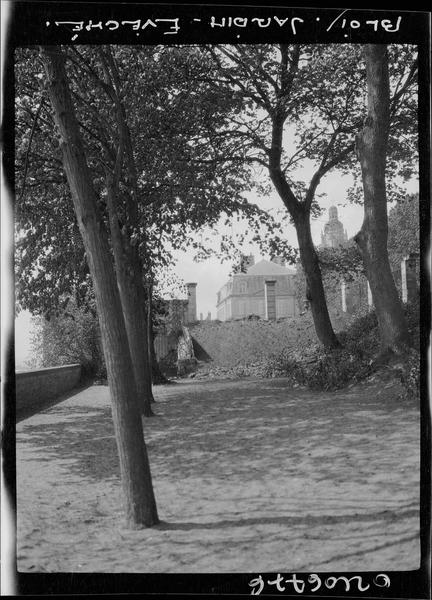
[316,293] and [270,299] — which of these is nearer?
[316,293]

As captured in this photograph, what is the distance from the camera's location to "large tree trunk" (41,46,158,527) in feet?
14.5

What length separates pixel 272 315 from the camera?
1557 centimetres

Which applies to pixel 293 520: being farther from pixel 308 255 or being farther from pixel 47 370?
pixel 308 255

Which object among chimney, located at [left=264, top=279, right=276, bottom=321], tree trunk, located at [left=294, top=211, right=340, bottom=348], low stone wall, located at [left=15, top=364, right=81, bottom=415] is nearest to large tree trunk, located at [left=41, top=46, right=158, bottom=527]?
low stone wall, located at [left=15, top=364, right=81, bottom=415]

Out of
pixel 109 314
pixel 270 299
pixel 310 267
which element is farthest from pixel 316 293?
pixel 109 314

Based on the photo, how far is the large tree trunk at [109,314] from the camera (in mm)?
4426

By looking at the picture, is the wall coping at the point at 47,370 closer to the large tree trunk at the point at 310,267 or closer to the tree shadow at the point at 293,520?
the tree shadow at the point at 293,520

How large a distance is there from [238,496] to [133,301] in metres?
4.30

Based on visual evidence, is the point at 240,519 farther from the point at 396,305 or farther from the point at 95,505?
the point at 396,305

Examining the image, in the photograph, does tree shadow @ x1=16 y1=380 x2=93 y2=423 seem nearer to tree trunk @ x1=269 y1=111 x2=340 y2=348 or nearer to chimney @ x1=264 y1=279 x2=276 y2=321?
tree trunk @ x1=269 y1=111 x2=340 y2=348

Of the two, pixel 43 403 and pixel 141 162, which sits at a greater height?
pixel 141 162

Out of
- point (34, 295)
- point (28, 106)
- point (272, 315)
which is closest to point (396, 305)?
point (34, 295)

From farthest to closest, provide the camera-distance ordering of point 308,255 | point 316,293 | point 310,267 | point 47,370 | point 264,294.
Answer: point 264,294 < point 316,293 < point 310,267 < point 308,255 < point 47,370

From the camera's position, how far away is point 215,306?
5664 mm
